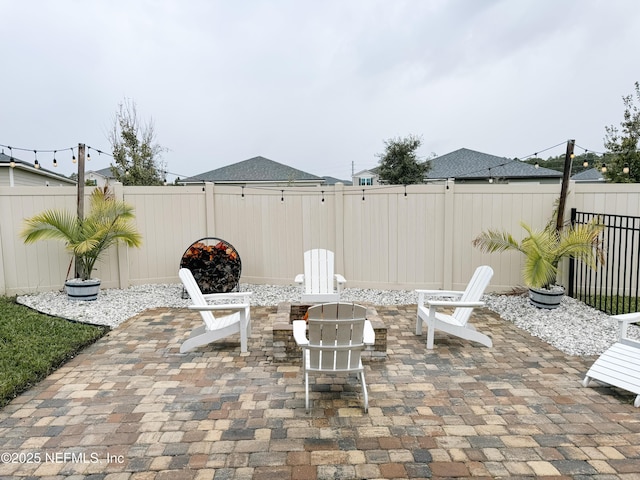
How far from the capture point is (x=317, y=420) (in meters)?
2.79

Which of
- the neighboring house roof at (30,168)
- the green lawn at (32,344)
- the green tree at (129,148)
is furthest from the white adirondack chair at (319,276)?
the green tree at (129,148)

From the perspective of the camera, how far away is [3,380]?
3330 mm

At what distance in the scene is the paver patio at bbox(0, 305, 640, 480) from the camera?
2.28 m

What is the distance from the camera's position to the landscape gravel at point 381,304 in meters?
4.57

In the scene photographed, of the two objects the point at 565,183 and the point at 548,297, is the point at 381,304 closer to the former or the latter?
the point at 548,297

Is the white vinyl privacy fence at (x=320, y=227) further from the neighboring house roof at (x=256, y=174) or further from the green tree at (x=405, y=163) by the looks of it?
the green tree at (x=405, y=163)

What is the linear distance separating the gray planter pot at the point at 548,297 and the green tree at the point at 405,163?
15.2 meters

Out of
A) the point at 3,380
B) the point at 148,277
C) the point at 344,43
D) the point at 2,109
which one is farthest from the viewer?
the point at 2,109

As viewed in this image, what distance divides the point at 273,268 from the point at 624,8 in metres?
8.56

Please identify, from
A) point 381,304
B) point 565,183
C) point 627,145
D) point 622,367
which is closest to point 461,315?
point 622,367

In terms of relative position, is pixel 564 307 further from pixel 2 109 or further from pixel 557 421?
pixel 2 109

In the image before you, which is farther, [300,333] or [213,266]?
[213,266]

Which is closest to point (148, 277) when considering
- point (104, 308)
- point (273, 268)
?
point (104, 308)

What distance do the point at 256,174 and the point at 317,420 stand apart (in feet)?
61.4
